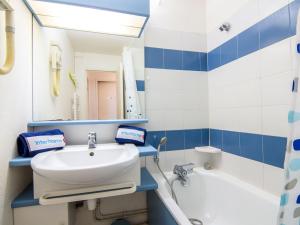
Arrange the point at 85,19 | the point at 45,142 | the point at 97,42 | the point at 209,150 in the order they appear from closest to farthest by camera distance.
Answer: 1. the point at 45,142
2. the point at 85,19
3. the point at 97,42
4. the point at 209,150

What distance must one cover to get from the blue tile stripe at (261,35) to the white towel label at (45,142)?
4.65 ft

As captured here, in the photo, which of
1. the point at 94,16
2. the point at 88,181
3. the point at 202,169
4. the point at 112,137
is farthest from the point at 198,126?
the point at 94,16

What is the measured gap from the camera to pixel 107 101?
1332mm

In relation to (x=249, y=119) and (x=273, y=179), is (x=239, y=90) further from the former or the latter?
(x=273, y=179)

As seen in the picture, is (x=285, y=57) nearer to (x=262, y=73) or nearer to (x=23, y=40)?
(x=262, y=73)

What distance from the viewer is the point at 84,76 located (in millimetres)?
1295

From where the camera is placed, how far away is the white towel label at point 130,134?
3.95 ft

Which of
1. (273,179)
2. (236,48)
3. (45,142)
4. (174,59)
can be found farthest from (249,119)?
(45,142)

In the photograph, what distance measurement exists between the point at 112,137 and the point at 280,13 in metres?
1.38

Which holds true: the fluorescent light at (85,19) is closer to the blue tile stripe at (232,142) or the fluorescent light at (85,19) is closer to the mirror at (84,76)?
the mirror at (84,76)

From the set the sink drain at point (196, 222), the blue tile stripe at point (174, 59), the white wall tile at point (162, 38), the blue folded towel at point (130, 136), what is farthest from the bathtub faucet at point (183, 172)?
the white wall tile at point (162, 38)

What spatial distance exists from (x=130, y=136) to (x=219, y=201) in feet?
2.98

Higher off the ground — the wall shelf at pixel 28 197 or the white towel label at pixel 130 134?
the white towel label at pixel 130 134

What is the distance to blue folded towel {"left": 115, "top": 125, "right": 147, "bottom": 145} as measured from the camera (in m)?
1.20
